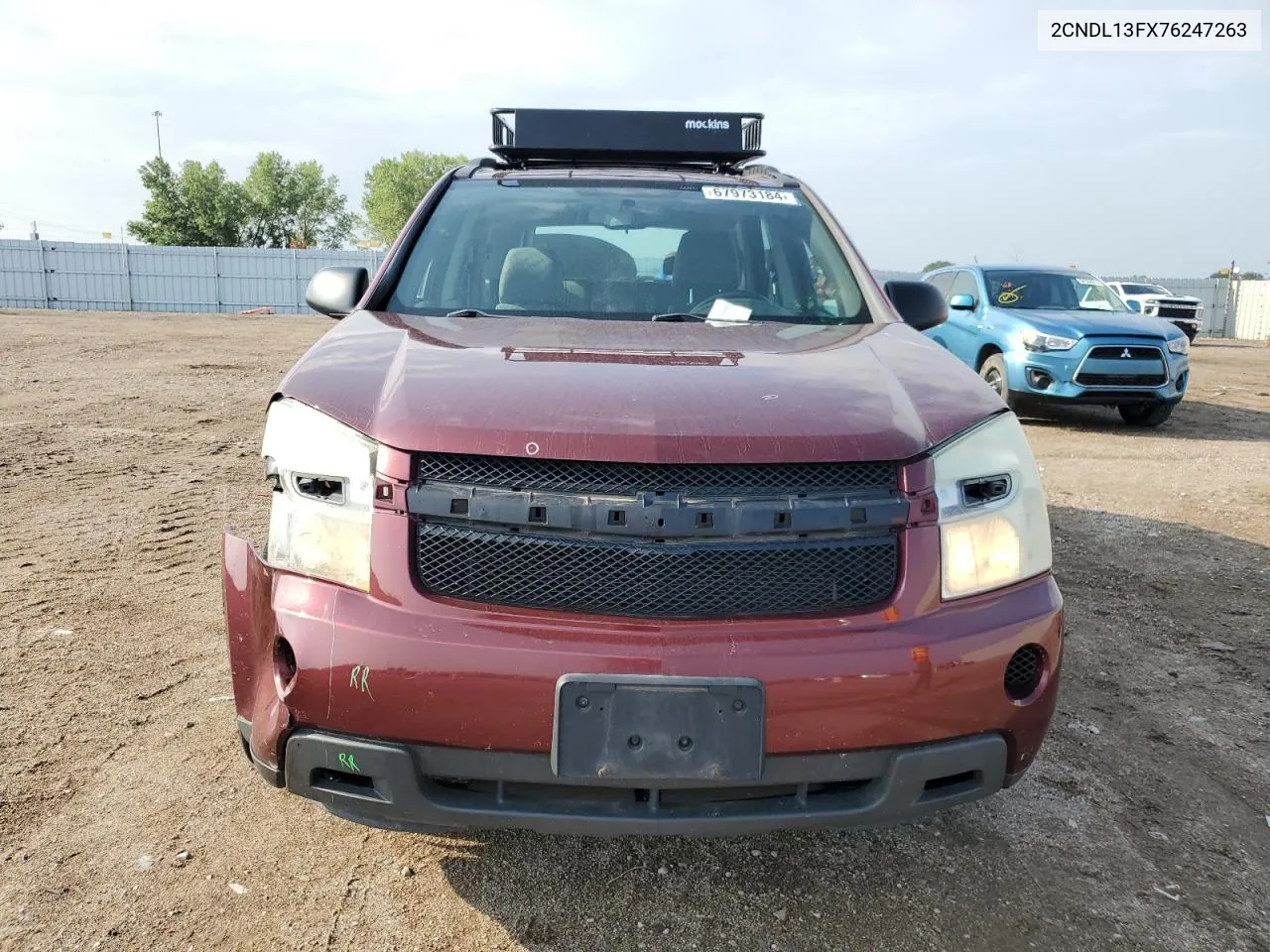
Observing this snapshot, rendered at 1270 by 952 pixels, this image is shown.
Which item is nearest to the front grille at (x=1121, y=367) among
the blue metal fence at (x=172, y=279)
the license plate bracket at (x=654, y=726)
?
the license plate bracket at (x=654, y=726)

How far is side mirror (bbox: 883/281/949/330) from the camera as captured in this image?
3.29 m

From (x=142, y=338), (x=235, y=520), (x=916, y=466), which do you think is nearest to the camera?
(x=916, y=466)

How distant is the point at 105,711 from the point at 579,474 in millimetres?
2267

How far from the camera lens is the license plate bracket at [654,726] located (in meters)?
1.86

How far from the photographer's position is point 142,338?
18.4 meters

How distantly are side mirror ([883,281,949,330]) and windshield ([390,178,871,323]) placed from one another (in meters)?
0.20

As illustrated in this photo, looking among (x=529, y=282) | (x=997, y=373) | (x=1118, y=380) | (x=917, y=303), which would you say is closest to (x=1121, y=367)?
(x=1118, y=380)

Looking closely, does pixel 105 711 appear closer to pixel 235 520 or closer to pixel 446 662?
pixel 446 662

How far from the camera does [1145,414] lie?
34.3 ft

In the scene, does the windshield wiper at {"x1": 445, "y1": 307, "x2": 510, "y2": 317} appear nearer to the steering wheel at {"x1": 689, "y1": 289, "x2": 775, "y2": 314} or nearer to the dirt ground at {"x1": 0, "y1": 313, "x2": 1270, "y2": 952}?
the steering wheel at {"x1": 689, "y1": 289, "x2": 775, "y2": 314}

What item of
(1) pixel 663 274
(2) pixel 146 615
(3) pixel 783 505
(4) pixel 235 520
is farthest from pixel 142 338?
(3) pixel 783 505

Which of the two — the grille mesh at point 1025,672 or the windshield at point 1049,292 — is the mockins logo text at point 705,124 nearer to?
the grille mesh at point 1025,672

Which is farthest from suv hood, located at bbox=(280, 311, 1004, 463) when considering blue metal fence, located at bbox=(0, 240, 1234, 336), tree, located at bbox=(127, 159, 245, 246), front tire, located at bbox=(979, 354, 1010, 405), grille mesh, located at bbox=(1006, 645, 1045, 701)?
tree, located at bbox=(127, 159, 245, 246)

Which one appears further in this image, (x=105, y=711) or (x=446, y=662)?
(x=105, y=711)
